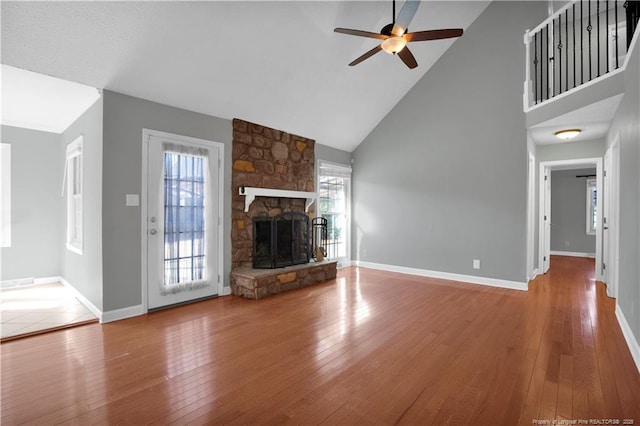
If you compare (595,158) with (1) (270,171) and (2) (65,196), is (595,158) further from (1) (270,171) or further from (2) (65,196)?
(2) (65,196)

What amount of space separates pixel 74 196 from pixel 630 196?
6469mm

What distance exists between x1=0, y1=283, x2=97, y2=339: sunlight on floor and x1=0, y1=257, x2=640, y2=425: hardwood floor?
0.30 m

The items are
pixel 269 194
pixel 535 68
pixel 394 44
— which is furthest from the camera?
pixel 535 68

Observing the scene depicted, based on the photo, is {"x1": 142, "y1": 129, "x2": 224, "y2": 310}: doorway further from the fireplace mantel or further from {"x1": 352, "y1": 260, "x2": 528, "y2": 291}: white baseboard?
{"x1": 352, "y1": 260, "x2": 528, "y2": 291}: white baseboard

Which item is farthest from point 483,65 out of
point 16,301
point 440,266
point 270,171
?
point 16,301

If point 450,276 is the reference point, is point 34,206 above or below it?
above

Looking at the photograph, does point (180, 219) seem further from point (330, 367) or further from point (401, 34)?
point (401, 34)

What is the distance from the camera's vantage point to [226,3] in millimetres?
3025

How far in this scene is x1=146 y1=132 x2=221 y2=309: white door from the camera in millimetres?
3631

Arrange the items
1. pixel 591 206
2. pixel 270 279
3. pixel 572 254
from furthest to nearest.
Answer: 1. pixel 572 254
2. pixel 591 206
3. pixel 270 279

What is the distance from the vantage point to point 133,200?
347 cm

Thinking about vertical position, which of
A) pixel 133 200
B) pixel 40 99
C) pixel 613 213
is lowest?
pixel 613 213

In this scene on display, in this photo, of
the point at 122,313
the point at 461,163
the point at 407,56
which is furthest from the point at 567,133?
the point at 122,313

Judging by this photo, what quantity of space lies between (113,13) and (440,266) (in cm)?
544
